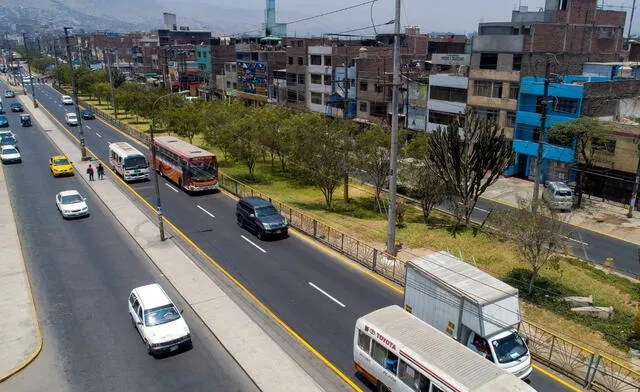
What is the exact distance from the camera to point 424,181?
3397cm

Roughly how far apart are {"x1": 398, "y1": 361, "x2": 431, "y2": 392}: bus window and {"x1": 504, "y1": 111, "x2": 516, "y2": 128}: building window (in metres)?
42.1

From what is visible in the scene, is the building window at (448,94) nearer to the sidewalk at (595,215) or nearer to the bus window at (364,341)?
the sidewalk at (595,215)

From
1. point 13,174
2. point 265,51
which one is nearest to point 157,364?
point 13,174

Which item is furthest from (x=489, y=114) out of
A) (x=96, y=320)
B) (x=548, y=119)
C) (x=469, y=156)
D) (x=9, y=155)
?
(x=9, y=155)

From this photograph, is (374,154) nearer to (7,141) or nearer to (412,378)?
(412,378)

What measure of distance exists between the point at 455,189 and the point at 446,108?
92.6 ft

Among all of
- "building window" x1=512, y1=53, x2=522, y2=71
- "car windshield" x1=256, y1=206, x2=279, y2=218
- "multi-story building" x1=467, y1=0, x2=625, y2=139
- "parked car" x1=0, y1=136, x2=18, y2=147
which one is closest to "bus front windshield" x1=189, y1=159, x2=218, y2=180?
"car windshield" x1=256, y1=206, x2=279, y2=218

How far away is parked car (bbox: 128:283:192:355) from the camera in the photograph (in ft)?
56.5

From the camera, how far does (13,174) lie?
149ft

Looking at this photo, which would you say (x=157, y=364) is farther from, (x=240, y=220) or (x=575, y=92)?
(x=575, y=92)

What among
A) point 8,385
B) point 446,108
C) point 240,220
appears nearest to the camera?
point 8,385

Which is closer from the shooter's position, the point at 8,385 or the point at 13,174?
the point at 8,385

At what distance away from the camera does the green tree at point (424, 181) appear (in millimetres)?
33625

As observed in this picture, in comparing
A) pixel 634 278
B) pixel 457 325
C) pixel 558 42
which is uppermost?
pixel 558 42
